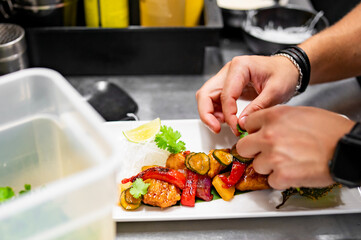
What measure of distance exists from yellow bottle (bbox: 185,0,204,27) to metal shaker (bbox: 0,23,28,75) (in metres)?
0.85

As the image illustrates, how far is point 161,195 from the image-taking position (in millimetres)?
1425

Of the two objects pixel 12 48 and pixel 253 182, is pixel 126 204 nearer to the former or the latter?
pixel 253 182

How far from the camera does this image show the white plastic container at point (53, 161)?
80cm

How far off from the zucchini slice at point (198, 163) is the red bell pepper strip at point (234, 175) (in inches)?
2.9

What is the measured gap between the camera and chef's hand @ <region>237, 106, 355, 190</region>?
1.27 m

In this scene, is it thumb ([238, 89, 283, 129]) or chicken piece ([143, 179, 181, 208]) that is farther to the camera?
thumb ([238, 89, 283, 129])

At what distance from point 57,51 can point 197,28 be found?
758 mm

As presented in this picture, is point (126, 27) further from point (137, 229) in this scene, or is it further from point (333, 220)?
point (333, 220)

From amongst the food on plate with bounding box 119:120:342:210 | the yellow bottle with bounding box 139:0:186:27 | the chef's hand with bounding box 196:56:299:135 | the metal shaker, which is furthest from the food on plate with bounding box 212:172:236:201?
the metal shaker

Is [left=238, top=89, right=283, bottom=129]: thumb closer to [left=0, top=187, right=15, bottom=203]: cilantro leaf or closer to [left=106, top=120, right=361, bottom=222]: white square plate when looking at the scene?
[left=106, top=120, right=361, bottom=222]: white square plate

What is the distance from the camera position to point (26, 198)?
0.76m

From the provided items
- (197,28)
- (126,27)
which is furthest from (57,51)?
(197,28)

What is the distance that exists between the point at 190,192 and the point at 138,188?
7.8 inches

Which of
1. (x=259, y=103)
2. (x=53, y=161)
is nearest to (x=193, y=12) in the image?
(x=259, y=103)
